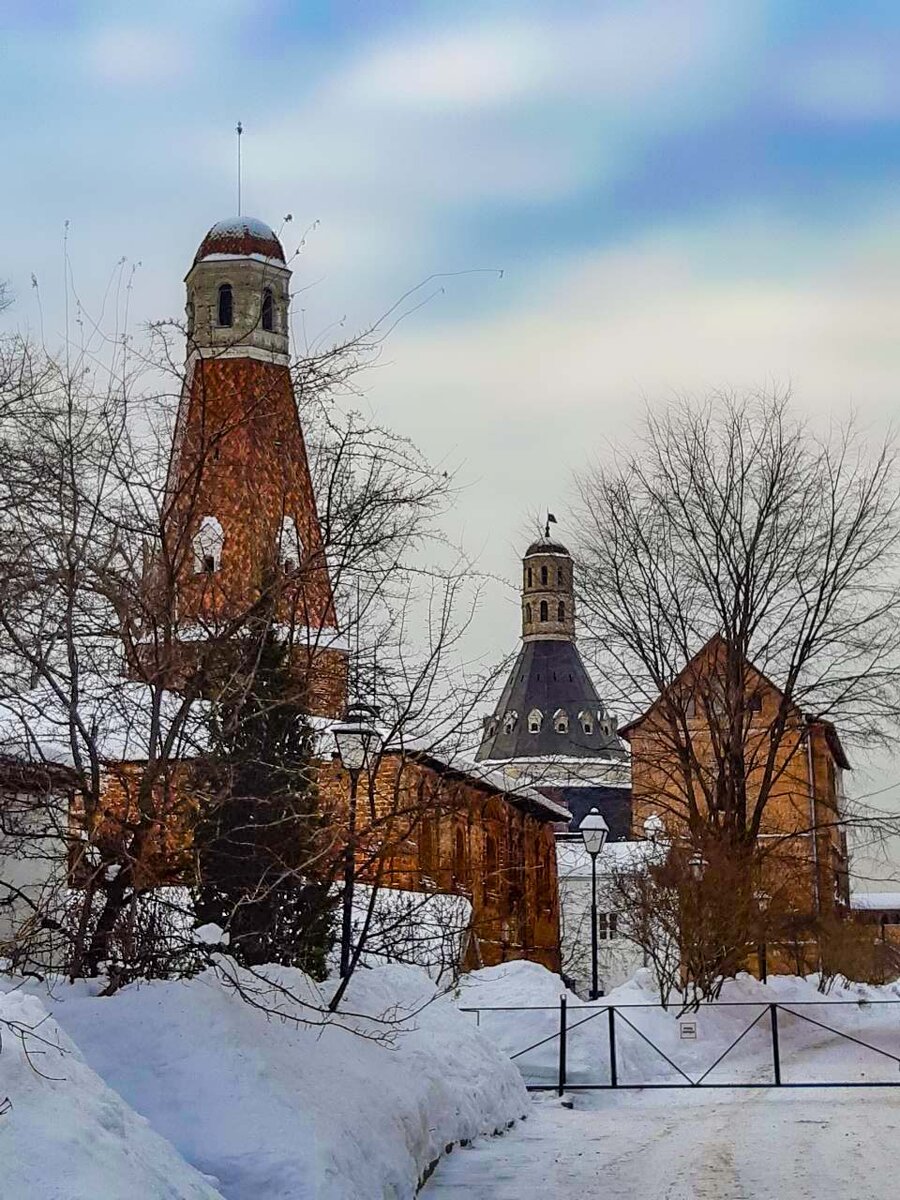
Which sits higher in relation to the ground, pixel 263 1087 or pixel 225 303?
pixel 225 303

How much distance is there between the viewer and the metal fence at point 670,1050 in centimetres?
1909

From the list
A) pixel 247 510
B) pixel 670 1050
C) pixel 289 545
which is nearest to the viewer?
pixel 289 545

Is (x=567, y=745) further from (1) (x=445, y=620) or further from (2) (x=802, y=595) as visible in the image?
(1) (x=445, y=620)

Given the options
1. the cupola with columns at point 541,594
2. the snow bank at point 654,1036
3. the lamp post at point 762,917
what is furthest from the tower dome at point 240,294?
the cupola with columns at point 541,594

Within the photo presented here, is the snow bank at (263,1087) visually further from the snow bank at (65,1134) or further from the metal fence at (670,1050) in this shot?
A: the metal fence at (670,1050)

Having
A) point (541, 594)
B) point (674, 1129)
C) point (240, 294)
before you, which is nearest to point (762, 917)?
point (240, 294)

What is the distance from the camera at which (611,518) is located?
33188mm

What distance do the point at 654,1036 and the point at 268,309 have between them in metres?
13.5

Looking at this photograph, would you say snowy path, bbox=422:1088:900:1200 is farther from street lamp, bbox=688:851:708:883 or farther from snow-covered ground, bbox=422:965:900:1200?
street lamp, bbox=688:851:708:883

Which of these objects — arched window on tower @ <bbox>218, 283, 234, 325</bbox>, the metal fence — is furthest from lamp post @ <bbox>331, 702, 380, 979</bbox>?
arched window on tower @ <bbox>218, 283, 234, 325</bbox>

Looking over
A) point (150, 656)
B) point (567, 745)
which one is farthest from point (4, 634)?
point (567, 745)

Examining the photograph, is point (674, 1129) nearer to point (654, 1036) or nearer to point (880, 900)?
point (654, 1036)

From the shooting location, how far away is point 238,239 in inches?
1721

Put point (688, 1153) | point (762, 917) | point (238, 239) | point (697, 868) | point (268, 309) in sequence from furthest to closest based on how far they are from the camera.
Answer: point (238, 239) < point (762, 917) < point (697, 868) < point (268, 309) < point (688, 1153)
